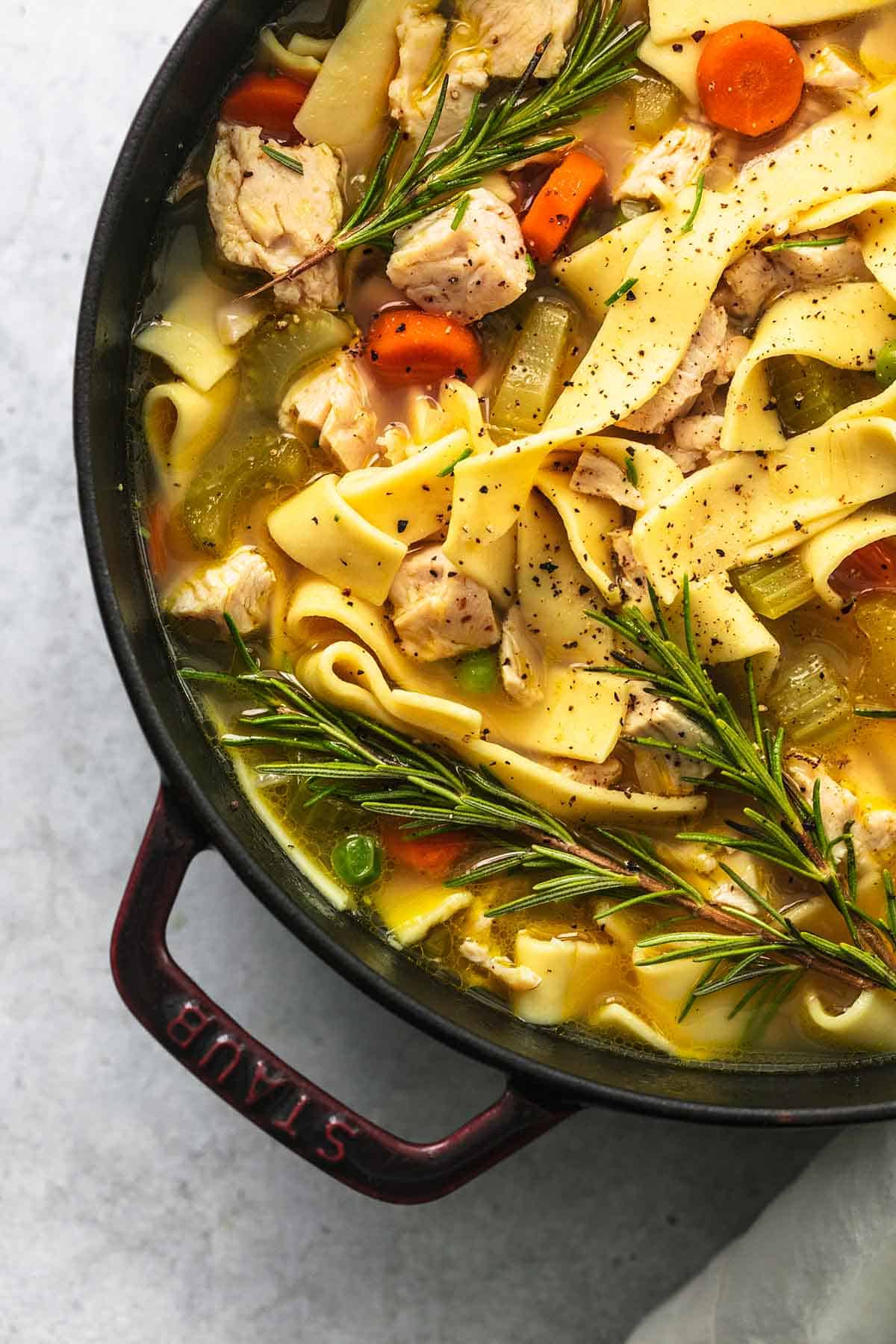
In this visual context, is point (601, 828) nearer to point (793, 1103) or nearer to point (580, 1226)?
point (793, 1103)

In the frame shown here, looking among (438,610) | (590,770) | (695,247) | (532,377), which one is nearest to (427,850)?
(590,770)

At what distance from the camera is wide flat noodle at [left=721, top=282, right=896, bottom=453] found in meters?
3.19

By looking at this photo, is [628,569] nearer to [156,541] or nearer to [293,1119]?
[156,541]

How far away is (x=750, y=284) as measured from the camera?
329 centimetres

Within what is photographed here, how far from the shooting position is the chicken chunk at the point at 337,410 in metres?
3.16

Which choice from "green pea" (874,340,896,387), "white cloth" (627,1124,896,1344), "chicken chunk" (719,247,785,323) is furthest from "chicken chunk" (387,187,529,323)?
"white cloth" (627,1124,896,1344)

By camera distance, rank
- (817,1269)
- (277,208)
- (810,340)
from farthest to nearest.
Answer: (817,1269)
(810,340)
(277,208)

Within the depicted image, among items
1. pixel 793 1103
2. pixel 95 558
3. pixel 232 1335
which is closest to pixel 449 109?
pixel 95 558

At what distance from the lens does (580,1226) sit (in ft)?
12.7

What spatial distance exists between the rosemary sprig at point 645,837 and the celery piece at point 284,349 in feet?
2.15

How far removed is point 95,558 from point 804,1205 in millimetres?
2656

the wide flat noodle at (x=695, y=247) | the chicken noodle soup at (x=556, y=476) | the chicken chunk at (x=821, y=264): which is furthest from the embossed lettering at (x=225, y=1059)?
the chicken chunk at (x=821, y=264)

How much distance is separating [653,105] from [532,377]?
78 centimetres

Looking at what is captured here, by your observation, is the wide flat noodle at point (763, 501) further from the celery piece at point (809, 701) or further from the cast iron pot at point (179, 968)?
the cast iron pot at point (179, 968)
